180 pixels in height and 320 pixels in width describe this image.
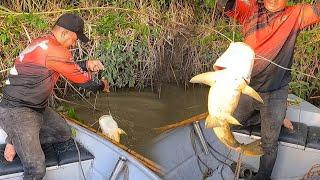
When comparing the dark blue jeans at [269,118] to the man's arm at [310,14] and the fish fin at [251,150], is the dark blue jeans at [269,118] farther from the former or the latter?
the fish fin at [251,150]

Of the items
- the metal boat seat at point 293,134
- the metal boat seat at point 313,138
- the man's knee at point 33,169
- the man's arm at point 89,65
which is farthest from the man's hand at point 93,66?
the metal boat seat at point 313,138

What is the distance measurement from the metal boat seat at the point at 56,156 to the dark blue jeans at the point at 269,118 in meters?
1.47

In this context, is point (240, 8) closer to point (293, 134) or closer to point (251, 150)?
point (251, 150)

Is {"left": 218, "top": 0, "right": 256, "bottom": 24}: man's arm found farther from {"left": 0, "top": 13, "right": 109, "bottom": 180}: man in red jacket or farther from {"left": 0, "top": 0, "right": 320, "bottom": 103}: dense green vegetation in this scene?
{"left": 0, "top": 0, "right": 320, "bottom": 103}: dense green vegetation

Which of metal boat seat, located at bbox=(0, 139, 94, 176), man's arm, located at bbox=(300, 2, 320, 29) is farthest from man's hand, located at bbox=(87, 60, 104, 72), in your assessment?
man's arm, located at bbox=(300, 2, 320, 29)

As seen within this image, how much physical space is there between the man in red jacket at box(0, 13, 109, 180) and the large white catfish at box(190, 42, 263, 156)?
1.33 metres

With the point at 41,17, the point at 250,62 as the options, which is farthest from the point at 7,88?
the point at 41,17

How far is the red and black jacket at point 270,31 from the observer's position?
3725 mm

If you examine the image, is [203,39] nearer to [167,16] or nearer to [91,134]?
[167,16]

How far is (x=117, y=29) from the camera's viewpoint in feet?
24.9

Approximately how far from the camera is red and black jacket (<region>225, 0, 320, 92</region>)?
372cm

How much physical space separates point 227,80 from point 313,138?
2.20 m

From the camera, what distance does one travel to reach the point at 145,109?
24.8 ft

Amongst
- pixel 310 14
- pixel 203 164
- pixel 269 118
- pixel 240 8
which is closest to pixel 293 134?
pixel 269 118
